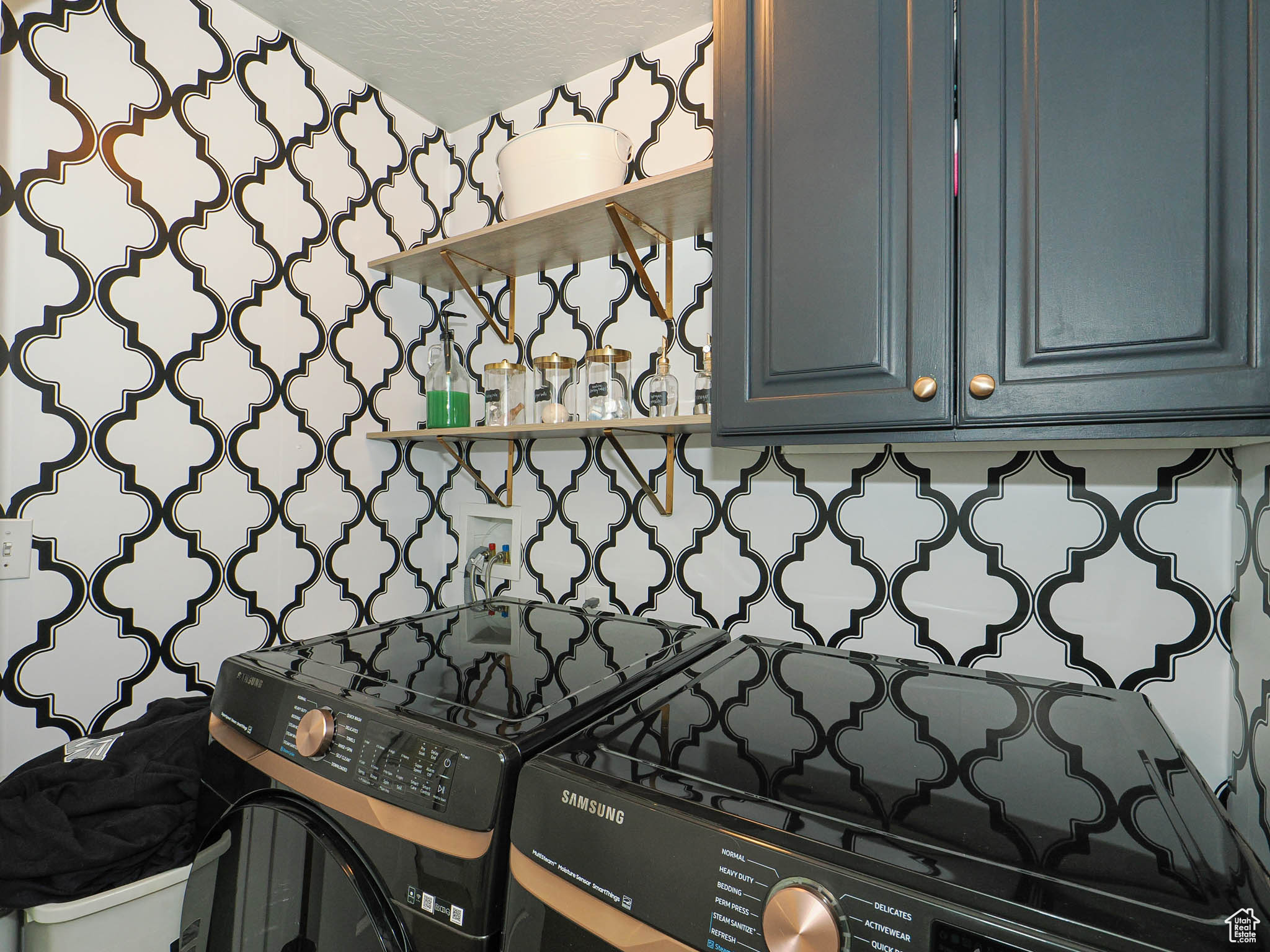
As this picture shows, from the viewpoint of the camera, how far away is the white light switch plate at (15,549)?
114cm

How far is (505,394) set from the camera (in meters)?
1.63

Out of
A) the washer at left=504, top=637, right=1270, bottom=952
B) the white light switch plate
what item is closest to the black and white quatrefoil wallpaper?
the white light switch plate

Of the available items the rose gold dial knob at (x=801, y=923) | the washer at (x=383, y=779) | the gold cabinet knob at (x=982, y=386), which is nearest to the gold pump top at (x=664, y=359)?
the washer at (x=383, y=779)

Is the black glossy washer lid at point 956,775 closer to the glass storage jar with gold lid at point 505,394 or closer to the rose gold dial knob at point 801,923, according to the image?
the rose gold dial knob at point 801,923

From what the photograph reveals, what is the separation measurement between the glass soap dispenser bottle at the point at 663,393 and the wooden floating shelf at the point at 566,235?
0.31 m

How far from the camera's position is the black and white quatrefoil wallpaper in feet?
3.59

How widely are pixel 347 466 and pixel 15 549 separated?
66cm

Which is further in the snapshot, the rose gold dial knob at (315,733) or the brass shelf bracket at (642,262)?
the brass shelf bracket at (642,262)

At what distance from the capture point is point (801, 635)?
136cm

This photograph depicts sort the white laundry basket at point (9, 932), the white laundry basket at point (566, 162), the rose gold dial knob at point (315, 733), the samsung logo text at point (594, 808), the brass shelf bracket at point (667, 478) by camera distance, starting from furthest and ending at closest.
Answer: the brass shelf bracket at point (667, 478), the white laundry basket at point (566, 162), the white laundry basket at point (9, 932), the rose gold dial knob at point (315, 733), the samsung logo text at point (594, 808)

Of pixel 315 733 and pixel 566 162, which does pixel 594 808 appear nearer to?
pixel 315 733

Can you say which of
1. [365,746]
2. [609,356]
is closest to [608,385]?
[609,356]

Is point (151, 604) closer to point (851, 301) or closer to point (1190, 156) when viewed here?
point (851, 301)

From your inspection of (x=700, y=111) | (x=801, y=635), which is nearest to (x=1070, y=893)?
(x=801, y=635)
